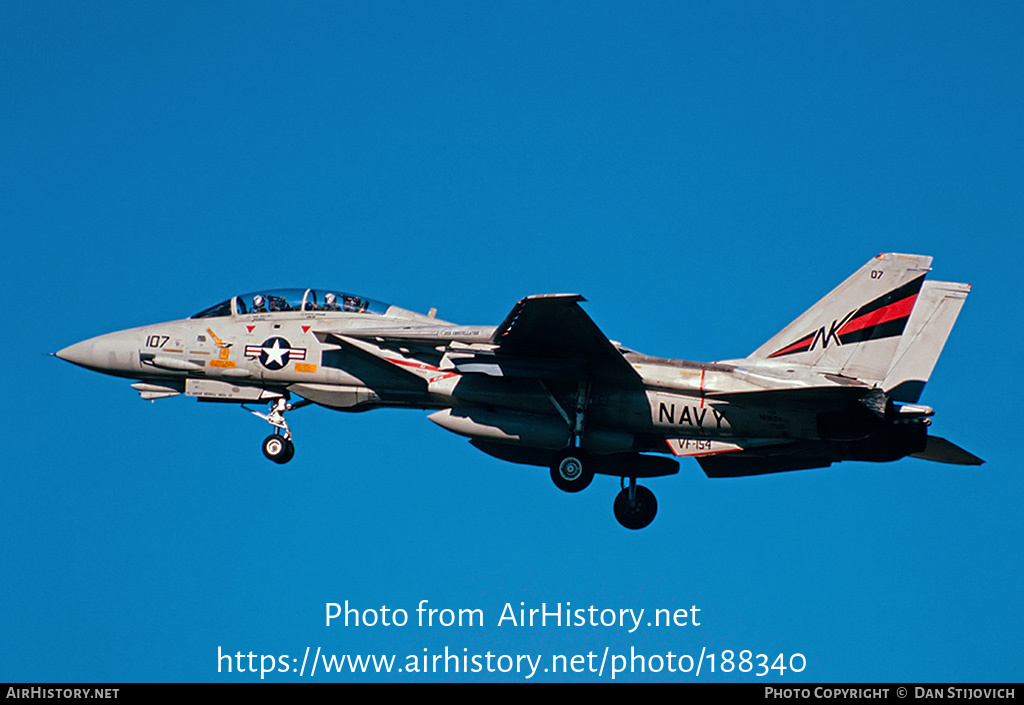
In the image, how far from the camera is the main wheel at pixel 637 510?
2111 cm

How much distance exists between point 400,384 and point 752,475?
548cm

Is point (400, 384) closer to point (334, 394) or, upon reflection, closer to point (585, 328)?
point (334, 394)

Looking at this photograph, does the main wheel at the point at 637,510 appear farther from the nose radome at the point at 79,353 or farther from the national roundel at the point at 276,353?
the nose radome at the point at 79,353

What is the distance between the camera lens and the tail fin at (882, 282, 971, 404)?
1945cm

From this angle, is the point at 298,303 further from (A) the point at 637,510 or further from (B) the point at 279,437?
(A) the point at 637,510

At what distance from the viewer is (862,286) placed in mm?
19391

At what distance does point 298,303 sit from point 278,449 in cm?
228

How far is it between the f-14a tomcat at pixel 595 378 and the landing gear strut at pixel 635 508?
0.9 inches

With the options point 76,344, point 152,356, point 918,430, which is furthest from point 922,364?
point 76,344

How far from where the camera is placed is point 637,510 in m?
21.1

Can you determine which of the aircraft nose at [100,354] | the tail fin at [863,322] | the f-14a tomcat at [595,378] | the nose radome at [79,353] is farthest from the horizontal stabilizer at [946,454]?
the nose radome at [79,353]

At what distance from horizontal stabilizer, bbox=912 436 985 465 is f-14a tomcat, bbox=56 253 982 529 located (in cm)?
4
